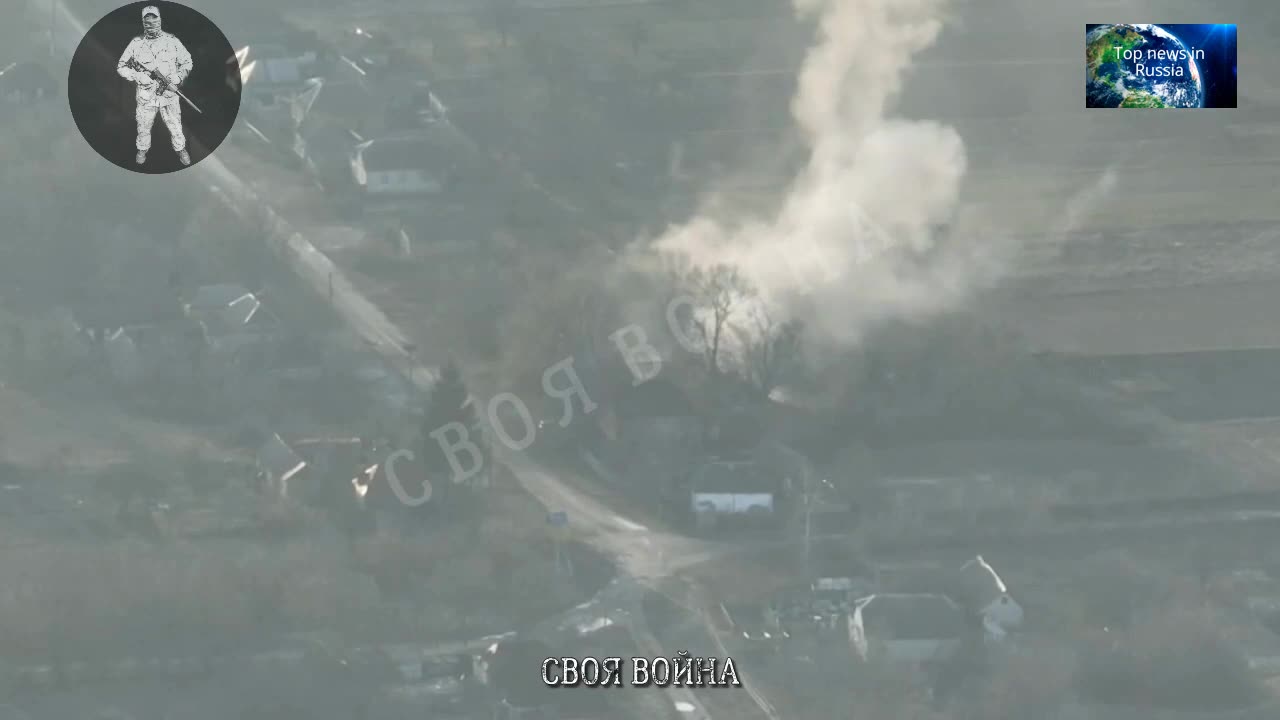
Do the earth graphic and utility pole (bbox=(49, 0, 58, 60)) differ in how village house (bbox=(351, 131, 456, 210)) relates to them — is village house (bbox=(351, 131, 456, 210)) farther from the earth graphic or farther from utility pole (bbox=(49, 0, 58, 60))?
the earth graphic

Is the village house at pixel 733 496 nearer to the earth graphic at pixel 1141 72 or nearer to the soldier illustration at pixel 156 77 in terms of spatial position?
the soldier illustration at pixel 156 77

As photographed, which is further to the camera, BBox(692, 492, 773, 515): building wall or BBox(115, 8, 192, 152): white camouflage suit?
BBox(115, 8, 192, 152): white camouflage suit

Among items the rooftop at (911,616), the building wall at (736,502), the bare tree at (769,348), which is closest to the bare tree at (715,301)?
the bare tree at (769,348)

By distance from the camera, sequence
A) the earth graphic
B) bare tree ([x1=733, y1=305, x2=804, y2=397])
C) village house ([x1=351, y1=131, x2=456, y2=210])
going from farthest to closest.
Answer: the earth graphic < village house ([x1=351, y1=131, x2=456, y2=210]) < bare tree ([x1=733, y1=305, x2=804, y2=397])

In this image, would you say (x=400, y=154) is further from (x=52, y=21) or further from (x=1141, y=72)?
(x=1141, y=72)

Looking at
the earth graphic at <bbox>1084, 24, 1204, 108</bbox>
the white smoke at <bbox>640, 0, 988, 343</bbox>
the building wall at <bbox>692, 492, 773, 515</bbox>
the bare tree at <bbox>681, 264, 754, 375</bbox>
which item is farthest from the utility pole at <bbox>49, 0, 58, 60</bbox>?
the building wall at <bbox>692, 492, 773, 515</bbox>
